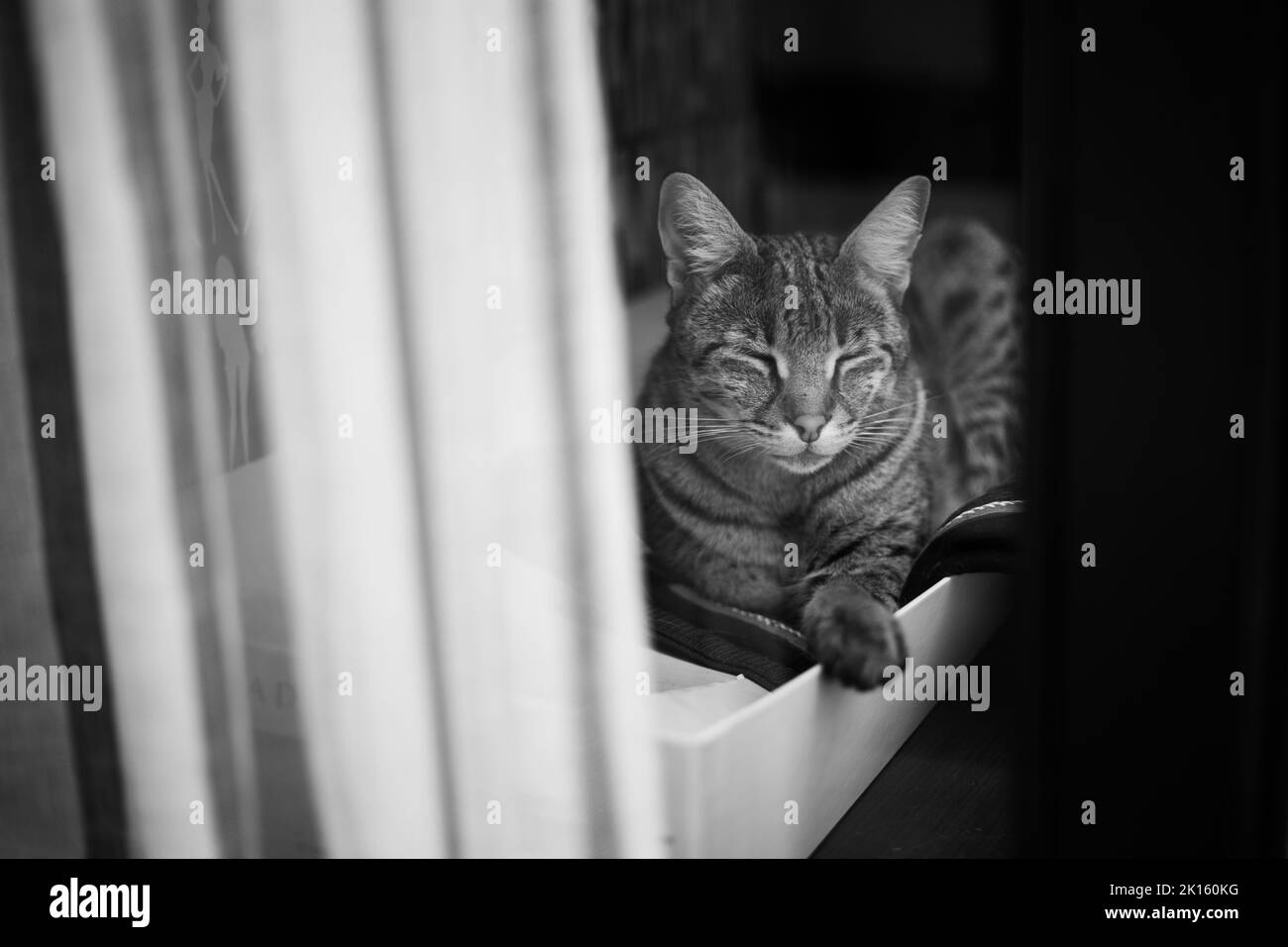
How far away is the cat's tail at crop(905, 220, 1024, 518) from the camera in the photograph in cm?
102

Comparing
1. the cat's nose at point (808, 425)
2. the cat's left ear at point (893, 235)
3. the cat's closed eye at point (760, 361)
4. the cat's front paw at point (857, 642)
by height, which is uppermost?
the cat's left ear at point (893, 235)

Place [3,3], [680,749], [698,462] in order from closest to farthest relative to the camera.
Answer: [680,749] < [3,3] < [698,462]

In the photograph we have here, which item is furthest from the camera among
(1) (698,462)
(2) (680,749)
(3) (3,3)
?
(1) (698,462)

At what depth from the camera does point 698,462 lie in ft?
3.62

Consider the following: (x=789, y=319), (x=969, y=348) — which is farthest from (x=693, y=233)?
(x=969, y=348)

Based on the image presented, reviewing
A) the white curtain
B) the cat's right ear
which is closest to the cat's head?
the cat's right ear

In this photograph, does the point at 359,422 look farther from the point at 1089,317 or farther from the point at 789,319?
the point at 1089,317

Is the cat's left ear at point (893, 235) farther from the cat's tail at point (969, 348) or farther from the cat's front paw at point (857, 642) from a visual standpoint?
the cat's front paw at point (857, 642)

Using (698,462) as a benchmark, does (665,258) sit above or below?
above

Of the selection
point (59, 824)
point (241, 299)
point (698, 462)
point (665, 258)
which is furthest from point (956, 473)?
point (59, 824)

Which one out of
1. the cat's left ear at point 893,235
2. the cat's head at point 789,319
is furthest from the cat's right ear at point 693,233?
the cat's left ear at point 893,235

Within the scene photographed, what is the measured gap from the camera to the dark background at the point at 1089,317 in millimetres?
886

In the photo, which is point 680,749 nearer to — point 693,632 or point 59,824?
point 693,632
